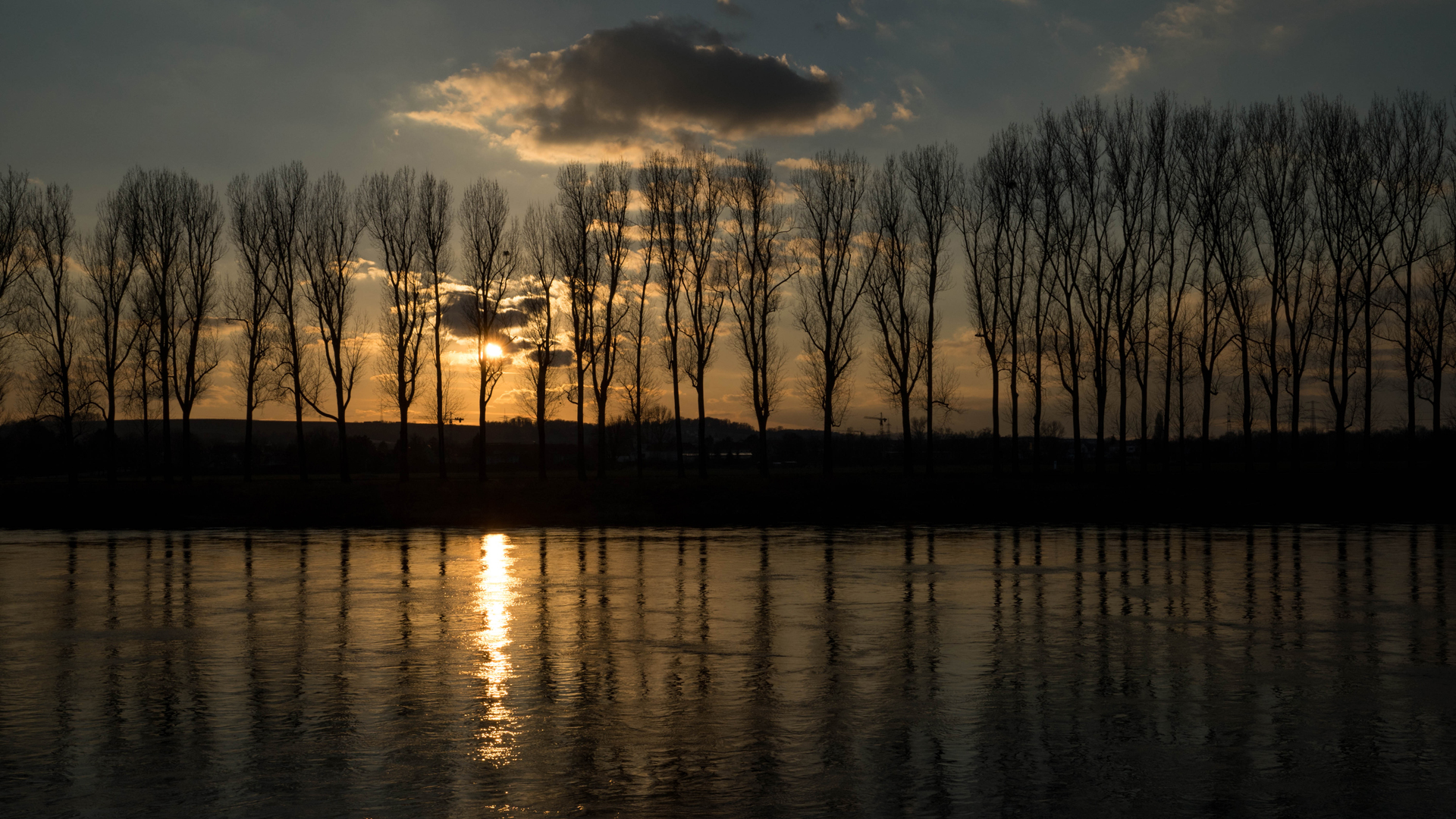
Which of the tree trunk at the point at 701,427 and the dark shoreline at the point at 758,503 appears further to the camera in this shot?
the tree trunk at the point at 701,427

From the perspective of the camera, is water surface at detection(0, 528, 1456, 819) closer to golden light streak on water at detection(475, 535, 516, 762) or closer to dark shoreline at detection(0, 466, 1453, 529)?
golden light streak on water at detection(475, 535, 516, 762)

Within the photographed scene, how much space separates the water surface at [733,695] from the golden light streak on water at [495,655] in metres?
0.06

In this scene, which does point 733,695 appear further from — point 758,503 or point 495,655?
point 758,503

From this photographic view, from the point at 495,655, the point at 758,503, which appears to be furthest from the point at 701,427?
the point at 495,655

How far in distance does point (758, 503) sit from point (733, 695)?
94.3 ft

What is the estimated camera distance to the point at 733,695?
27.5 feet

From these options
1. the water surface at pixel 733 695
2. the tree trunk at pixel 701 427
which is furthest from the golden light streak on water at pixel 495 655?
the tree trunk at pixel 701 427

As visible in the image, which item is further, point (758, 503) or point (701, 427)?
point (701, 427)

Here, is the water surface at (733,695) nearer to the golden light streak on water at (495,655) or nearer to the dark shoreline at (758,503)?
the golden light streak on water at (495,655)

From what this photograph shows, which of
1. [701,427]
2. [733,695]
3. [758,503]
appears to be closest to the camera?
[733,695]

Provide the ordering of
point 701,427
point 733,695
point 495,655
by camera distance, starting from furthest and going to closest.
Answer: point 701,427 → point 495,655 → point 733,695

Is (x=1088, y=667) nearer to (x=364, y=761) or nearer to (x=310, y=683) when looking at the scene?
(x=364, y=761)

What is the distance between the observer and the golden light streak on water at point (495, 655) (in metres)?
7.02

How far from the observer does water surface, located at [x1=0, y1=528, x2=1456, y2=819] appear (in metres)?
5.96
